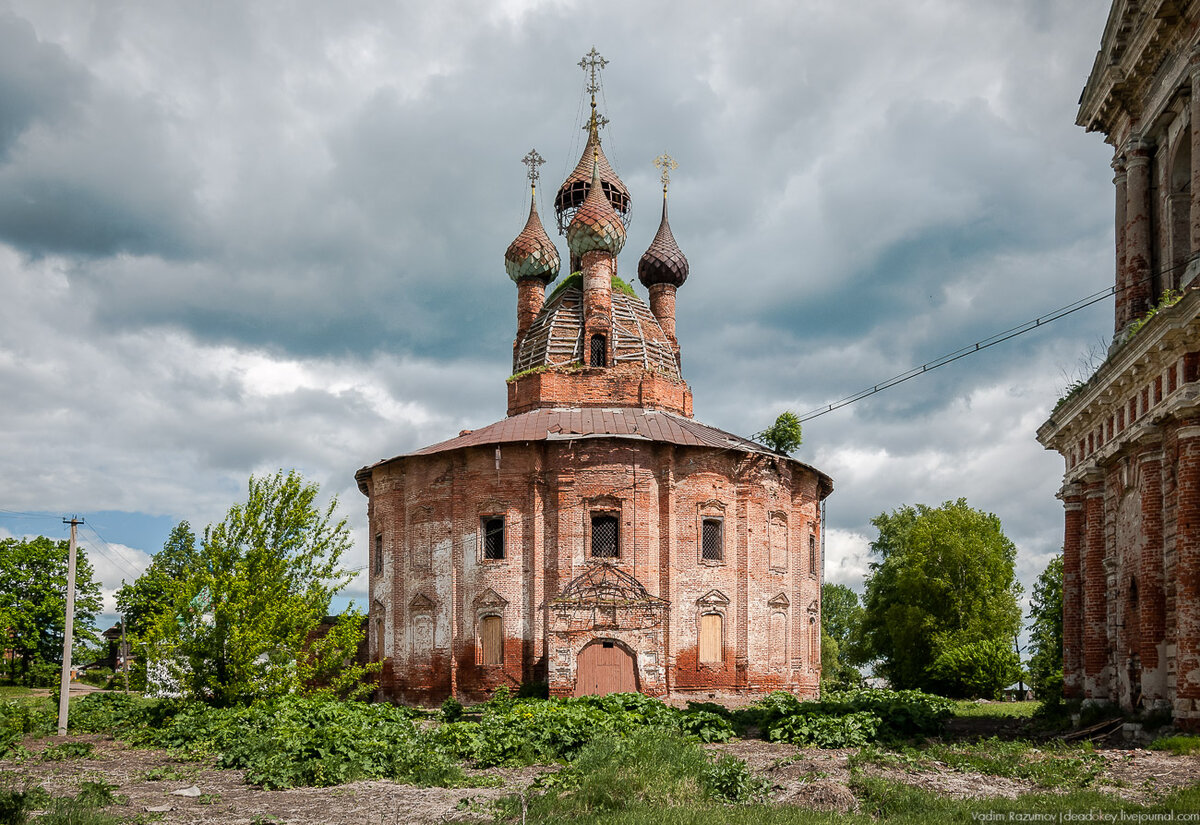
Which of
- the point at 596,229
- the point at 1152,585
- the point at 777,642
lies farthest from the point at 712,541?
the point at 1152,585

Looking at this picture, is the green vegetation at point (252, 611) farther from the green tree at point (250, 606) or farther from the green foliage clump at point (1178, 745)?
the green foliage clump at point (1178, 745)

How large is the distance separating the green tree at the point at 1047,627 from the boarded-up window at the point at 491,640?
20.1 m

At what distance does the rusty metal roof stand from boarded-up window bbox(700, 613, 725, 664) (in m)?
5.13

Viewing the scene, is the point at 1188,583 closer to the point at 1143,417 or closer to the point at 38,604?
the point at 1143,417

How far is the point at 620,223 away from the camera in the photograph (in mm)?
40719

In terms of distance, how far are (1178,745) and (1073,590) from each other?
749cm

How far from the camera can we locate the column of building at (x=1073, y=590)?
23359 millimetres

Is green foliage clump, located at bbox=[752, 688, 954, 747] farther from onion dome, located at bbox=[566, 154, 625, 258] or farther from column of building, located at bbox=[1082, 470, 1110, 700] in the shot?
onion dome, located at bbox=[566, 154, 625, 258]

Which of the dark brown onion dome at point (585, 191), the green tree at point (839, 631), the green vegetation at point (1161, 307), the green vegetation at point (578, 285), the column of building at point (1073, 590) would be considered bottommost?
the green tree at point (839, 631)

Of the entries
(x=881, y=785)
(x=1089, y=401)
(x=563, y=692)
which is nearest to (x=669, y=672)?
(x=563, y=692)

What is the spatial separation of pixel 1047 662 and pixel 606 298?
72.6 ft

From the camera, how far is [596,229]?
39844mm

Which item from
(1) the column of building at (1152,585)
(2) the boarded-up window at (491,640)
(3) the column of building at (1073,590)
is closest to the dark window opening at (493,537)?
(2) the boarded-up window at (491,640)

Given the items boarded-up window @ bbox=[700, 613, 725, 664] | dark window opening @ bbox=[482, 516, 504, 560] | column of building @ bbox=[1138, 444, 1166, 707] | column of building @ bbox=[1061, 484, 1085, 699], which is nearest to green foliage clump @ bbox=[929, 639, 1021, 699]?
boarded-up window @ bbox=[700, 613, 725, 664]
